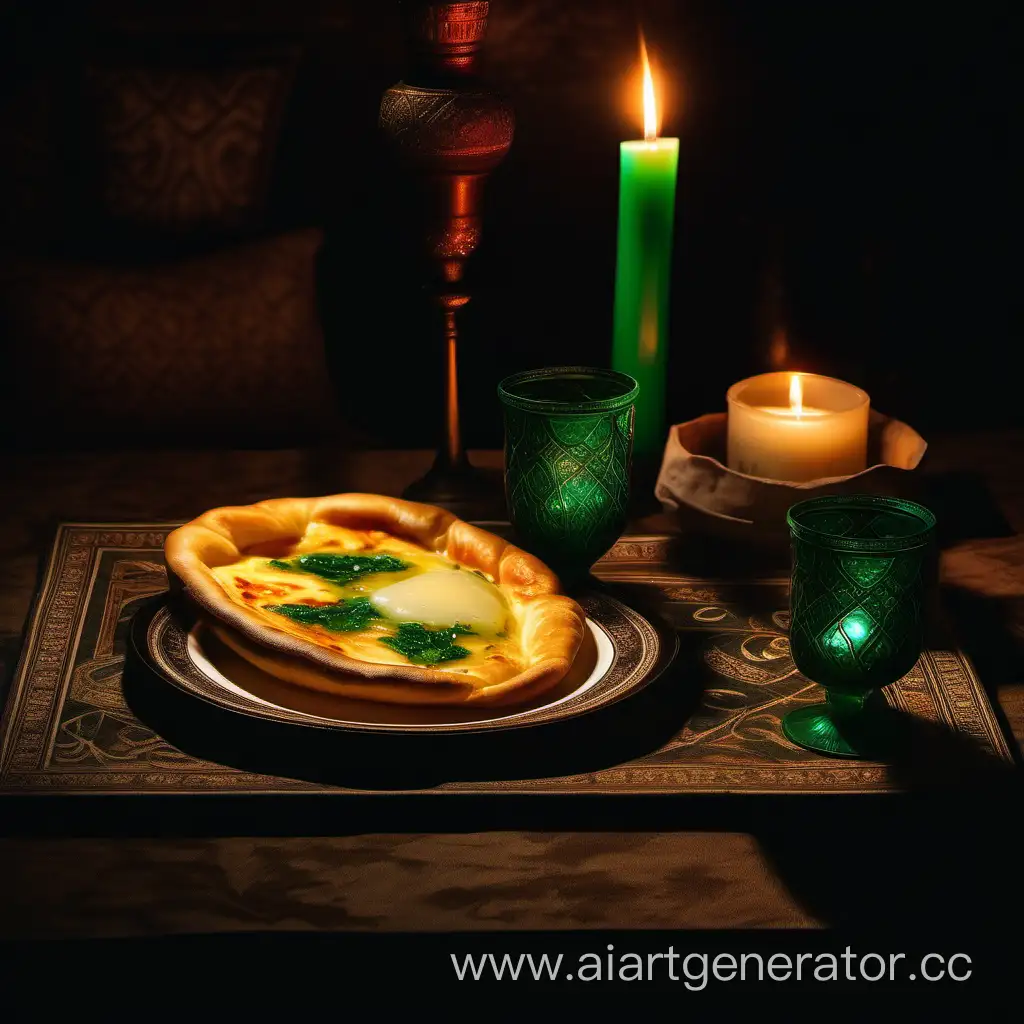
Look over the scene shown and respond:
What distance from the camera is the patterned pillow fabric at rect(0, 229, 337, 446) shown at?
2.14 m

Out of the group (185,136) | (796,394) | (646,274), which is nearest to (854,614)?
(796,394)

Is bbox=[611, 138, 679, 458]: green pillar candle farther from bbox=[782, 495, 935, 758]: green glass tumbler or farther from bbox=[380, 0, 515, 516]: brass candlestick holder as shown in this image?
bbox=[782, 495, 935, 758]: green glass tumbler

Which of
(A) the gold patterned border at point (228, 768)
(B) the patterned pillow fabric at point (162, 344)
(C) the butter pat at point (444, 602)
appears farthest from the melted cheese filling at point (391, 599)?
(B) the patterned pillow fabric at point (162, 344)

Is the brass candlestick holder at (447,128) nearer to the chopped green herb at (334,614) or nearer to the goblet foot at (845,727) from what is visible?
the chopped green herb at (334,614)

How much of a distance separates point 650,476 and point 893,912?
30.8 inches

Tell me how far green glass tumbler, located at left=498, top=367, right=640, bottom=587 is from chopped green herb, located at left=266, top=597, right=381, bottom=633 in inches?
7.2

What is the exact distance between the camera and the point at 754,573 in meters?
1.46

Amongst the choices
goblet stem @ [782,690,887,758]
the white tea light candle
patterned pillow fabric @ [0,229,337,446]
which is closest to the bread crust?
goblet stem @ [782,690,887,758]

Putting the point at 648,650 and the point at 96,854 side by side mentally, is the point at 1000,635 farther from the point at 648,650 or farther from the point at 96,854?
the point at 96,854

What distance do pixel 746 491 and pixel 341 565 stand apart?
397mm

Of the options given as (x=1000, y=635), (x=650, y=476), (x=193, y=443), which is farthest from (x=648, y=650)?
(x=193, y=443)

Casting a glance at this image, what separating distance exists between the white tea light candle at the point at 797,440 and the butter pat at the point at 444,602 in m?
0.37

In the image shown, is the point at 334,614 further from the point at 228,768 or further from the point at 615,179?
the point at 615,179

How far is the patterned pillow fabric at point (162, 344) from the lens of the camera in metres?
2.14
